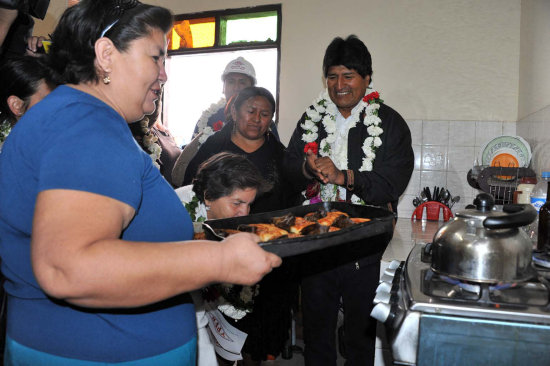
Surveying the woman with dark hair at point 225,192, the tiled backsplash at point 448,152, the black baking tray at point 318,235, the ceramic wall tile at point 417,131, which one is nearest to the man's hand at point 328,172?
the black baking tray at point 318,235

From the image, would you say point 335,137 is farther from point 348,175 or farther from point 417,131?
point 417,131

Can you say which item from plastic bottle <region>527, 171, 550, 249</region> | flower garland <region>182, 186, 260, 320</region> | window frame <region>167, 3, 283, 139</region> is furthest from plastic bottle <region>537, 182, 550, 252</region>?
window frame <region>167, 3, 283, 139</region>

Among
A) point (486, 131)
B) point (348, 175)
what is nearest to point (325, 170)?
point (348, 175)

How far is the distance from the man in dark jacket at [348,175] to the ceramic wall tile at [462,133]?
1.69 metres

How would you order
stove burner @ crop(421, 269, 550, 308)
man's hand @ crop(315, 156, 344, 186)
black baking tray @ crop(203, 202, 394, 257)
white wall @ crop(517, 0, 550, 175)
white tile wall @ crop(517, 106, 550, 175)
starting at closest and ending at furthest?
stove burner @ crop(421, 269, 550, 308), black baking tray @ crop(203, 202, 394, 257), man's hand @ crop(315, 156, 344, 186), white tile wall @ crop(517, 106, 550, 175), white wall @ crop(517, 0, 550, 175)

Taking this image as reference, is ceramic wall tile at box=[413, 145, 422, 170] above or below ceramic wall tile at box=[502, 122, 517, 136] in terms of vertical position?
below

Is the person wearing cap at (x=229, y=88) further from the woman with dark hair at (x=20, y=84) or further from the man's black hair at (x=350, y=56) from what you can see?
the woman with dark hair at (x=20, y=84)

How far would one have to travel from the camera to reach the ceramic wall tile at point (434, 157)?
394 cm

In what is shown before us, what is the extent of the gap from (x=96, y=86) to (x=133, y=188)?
27 cm

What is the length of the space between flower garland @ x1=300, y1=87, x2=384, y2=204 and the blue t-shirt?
4.98ft

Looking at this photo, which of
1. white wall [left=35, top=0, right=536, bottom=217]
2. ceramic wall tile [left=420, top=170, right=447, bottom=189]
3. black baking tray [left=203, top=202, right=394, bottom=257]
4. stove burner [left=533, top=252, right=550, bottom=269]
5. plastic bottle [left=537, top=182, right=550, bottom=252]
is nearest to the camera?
black baking tray [left=203, top=202, right=394, bottom=257]

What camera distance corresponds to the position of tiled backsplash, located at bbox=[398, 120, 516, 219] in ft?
12.7

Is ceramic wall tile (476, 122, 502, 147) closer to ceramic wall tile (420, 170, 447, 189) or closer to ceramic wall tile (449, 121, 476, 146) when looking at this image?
ceramic wall tile (449, 121, 476, 146)

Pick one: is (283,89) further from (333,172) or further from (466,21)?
(333,172)
